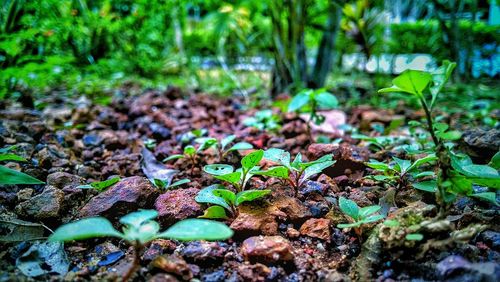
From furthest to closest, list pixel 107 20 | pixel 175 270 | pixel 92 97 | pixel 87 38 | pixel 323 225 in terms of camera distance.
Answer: pixel 87 38, pixel 107 20, pixel 92 97, pixel 323 225, pixel 175 270

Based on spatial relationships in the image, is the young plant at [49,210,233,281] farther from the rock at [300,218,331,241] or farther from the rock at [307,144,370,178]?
the rock at [307,144,370,178]

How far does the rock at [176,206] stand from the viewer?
100 cm

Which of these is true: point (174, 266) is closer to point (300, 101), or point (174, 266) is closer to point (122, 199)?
point (122, 199)

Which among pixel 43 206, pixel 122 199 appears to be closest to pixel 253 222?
pixel 122 199

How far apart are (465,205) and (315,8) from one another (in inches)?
150

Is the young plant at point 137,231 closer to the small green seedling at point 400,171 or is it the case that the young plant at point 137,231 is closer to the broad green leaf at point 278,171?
the broad green leaf at point 278,171

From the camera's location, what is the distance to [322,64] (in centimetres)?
302

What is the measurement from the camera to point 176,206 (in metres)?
1.02

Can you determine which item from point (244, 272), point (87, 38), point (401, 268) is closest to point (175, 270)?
point (244, 272)

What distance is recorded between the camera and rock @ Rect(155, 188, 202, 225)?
100 cm

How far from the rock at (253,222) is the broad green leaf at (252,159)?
4.7 inches

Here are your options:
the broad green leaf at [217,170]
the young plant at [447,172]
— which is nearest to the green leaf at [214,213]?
the broad green leaf at [217,170]

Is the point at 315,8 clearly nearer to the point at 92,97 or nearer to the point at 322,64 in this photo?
the point at 322,64

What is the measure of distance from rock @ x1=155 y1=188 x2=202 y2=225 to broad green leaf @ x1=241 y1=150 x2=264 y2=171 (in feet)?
0.61
